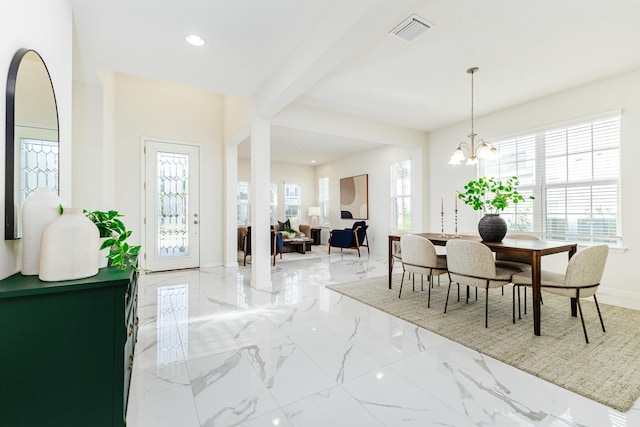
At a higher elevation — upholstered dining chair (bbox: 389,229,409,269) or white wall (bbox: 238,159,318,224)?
white wall (bbox: 238,159,318,224)

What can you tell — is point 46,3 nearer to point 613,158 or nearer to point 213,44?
point 213,44

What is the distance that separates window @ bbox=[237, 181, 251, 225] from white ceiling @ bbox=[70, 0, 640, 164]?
4.91m

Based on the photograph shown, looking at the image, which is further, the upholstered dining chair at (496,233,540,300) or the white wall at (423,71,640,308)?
the white wall at (423,71,640,308)

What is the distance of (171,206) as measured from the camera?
505 cm

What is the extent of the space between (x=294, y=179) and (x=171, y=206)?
4.91 m

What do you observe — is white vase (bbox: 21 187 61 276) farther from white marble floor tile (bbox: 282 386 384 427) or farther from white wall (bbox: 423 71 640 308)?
white wall (bbox: 423 71 640 308)

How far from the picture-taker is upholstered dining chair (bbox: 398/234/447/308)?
3137 mm

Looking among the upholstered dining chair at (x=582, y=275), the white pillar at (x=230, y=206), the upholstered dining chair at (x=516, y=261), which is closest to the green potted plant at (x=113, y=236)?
the upholstered dining chair at (x=582, y=275)

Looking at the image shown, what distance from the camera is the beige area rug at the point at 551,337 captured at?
176 cm

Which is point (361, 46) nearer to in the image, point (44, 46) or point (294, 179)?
point (44, 46)

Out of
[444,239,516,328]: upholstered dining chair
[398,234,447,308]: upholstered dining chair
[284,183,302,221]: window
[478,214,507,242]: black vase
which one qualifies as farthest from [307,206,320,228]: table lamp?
[444,239,516,328]: upholstered dining chair

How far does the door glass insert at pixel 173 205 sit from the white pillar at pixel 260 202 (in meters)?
1.93

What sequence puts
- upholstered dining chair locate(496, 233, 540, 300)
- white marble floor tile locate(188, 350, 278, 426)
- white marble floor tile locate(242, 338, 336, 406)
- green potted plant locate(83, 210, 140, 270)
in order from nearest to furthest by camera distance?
green potted plant locate(83, 210, 140, 270) < white marble floor tile locate(188, 350, 278, 426) < white marble floor tile locate(242, 338, 336, 406) < upholstered dining chair locate(496, 233, 540, 300)

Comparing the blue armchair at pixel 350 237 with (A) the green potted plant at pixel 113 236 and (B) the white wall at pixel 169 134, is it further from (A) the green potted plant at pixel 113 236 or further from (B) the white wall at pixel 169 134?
(A) the green potted plant at pixel 113 236
